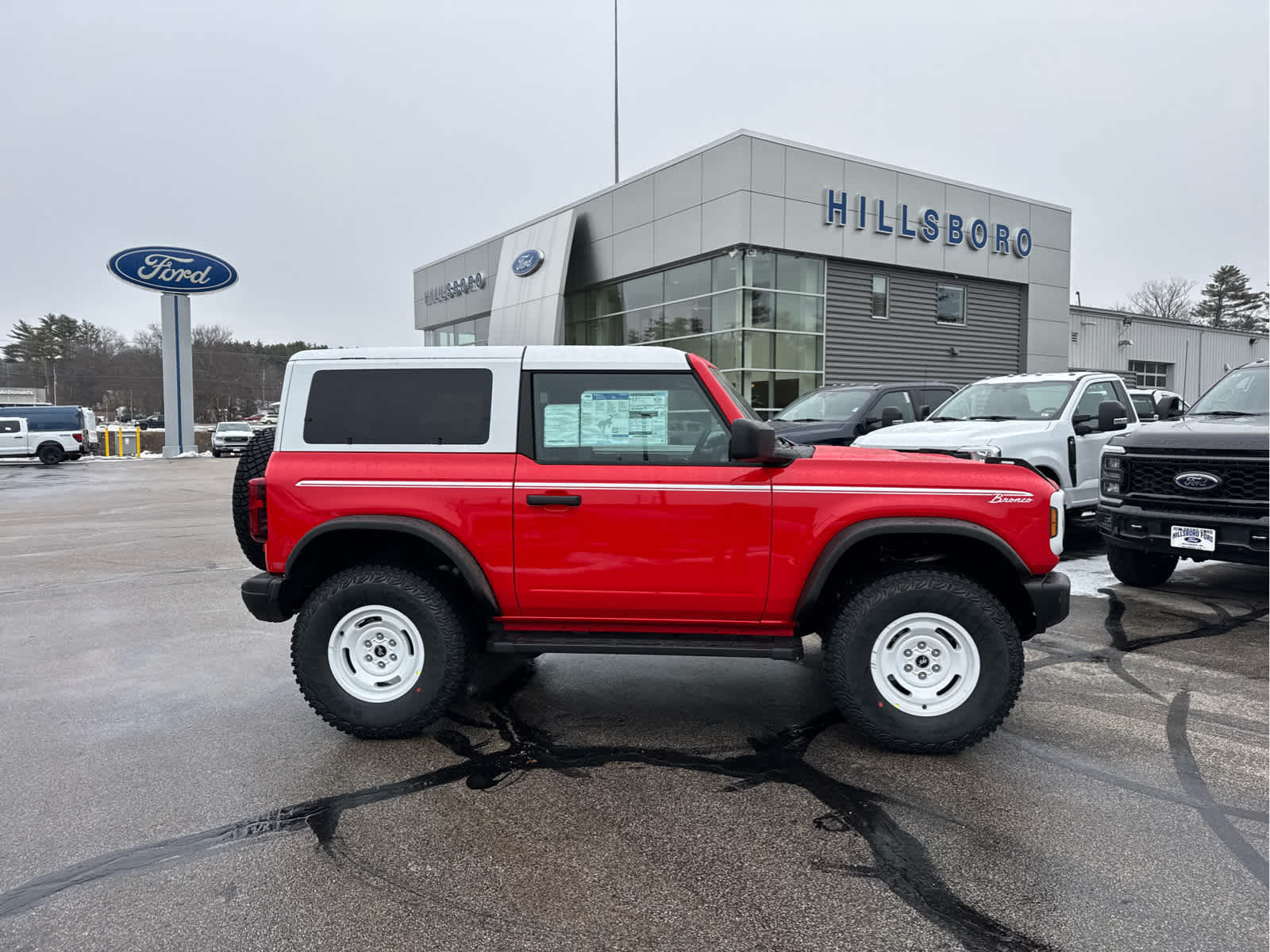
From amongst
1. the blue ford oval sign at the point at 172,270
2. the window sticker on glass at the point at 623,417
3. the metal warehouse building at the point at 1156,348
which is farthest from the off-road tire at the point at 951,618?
the blue ford oval sign at the point at 172,270

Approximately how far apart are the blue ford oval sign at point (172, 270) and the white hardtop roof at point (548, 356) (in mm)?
35782

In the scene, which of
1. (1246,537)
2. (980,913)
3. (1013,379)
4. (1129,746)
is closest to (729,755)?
(980,913)

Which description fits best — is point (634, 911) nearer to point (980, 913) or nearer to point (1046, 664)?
point (980, 913)

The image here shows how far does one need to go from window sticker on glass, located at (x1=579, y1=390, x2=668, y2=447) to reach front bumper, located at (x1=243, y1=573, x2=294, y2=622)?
5.50ft

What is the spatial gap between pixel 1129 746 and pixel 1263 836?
803mm

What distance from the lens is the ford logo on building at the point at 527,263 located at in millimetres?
24766

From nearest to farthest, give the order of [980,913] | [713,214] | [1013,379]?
1. [980,913]
2. [1013,379]
3. [713,214]

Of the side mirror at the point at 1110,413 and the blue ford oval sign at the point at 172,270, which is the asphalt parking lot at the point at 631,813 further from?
the blue ford oval sign at the point at 172,270

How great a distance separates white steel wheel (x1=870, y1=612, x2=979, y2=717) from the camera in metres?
3.70

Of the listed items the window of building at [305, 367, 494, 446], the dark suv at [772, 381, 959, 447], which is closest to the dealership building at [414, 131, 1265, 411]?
the dark suv at [772, 381, 959, 447]

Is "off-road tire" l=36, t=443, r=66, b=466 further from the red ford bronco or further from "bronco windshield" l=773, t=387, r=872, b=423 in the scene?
the red ford bronco

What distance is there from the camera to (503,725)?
13.4 ft

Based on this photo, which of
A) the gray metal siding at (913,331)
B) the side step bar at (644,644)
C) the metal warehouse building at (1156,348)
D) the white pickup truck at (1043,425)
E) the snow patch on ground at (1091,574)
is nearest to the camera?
the side step bar at (644,644)

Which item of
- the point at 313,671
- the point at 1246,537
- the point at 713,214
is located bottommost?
the point at 313,671
